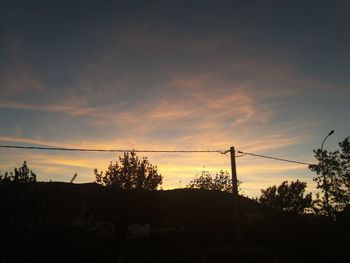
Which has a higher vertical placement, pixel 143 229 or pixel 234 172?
pixel 234 172

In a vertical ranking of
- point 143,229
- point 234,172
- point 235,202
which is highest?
point 234,172

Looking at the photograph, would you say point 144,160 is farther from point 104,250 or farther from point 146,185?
point 104,250

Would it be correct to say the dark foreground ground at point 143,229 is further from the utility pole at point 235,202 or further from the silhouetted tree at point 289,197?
the silhouetted tree at point 289,197

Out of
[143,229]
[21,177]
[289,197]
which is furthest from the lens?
[289,197]

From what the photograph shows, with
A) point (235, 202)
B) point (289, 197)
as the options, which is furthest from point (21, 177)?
point (289, 197)

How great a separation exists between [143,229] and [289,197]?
102 ft

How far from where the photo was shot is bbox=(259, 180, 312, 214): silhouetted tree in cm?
6230

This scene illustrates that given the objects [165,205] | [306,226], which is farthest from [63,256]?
[306,226]

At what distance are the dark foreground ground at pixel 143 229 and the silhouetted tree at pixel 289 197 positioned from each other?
43.9ft

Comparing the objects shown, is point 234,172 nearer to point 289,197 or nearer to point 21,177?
point 21,177

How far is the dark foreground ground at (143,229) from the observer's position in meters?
15.7

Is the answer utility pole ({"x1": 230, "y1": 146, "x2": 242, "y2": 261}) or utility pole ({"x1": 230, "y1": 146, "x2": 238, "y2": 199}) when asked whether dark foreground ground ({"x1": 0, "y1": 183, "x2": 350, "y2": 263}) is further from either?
utility pole ({"x1": 230, "y1": 146, "x2": 238, "y2": 199})

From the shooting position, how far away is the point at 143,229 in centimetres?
4572

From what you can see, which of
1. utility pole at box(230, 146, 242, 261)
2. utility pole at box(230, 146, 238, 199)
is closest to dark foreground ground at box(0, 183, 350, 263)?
utility pole at box(230, 146, 242, 261)
